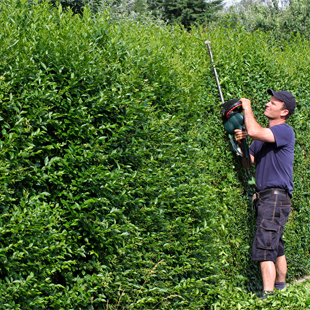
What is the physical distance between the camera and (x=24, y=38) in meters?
2.71

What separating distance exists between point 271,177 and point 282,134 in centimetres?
52

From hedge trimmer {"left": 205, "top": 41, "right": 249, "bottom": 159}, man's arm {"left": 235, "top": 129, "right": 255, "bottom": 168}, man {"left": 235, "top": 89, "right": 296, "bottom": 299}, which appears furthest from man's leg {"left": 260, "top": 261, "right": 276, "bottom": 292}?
hedge trimmer {"left": 205, "top": 41, "right": 249, "bottom": 159}

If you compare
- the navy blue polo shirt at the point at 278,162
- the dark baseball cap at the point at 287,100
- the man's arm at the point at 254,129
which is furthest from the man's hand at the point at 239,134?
the dark baseball cap at the point at 287,100

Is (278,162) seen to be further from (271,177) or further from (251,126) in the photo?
(251,126)

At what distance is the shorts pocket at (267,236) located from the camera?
4.03 meters

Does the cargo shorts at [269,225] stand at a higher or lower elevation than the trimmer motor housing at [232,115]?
lower

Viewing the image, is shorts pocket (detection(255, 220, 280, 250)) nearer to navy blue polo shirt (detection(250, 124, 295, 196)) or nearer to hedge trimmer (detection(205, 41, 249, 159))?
navy blue polo shirt (detection(250, 124, 295, 196))

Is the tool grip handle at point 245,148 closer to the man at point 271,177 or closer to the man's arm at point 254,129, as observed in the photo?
A: the man at point 271,177

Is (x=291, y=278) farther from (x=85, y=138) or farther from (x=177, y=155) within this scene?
(x=85, y=138)

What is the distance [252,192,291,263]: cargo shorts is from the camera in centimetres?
403

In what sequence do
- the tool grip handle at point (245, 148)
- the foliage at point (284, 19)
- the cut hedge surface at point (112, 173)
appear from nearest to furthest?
the cut hedge surface at point (112, 173), the tool grip handle at point (245, 148), the foliage at point (284, 19)

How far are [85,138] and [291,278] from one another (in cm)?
430

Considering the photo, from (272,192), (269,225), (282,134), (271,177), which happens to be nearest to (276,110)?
(282,134)

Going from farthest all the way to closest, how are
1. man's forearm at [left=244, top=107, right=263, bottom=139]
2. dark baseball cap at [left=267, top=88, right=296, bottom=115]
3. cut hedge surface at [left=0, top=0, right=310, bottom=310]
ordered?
dark baseball cap at [left=267, top=88, right=296, bottom=115] < man's forearm at [left=244, top=107, right=263, bottom=139] < cut hedge surface at [left=0, top=0, right=310, bottom=310]
